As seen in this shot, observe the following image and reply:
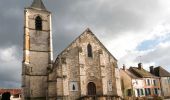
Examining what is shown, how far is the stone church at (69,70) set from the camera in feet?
114

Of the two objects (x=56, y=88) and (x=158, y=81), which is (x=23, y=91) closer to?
(x=56, y=88)

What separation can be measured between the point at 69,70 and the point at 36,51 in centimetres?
Result: 734

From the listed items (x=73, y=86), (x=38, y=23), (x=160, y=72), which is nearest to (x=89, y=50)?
(x=73, y=86)

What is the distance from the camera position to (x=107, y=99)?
114 ft

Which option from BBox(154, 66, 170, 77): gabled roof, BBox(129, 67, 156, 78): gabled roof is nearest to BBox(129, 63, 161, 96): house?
BBox(129, 67, 156, 78): gabled roof

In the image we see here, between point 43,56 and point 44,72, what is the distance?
8.69 ft

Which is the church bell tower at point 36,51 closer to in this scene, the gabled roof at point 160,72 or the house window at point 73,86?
the house window at point 73,86

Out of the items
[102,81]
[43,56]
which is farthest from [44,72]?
[102,81]

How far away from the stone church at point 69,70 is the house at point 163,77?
20027 millimetres

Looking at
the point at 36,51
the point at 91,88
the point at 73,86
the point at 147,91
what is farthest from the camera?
the point at 147,91

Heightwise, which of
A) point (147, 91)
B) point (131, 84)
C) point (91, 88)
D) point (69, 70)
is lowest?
point (147, 91)

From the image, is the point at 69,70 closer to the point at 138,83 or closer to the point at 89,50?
the point at 89,50

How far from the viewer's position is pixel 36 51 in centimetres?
3966

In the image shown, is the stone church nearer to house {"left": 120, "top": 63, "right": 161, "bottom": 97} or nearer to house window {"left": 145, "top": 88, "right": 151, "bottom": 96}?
house {"left": 120, "top": 63, "right": 161, "bottom": 97}
